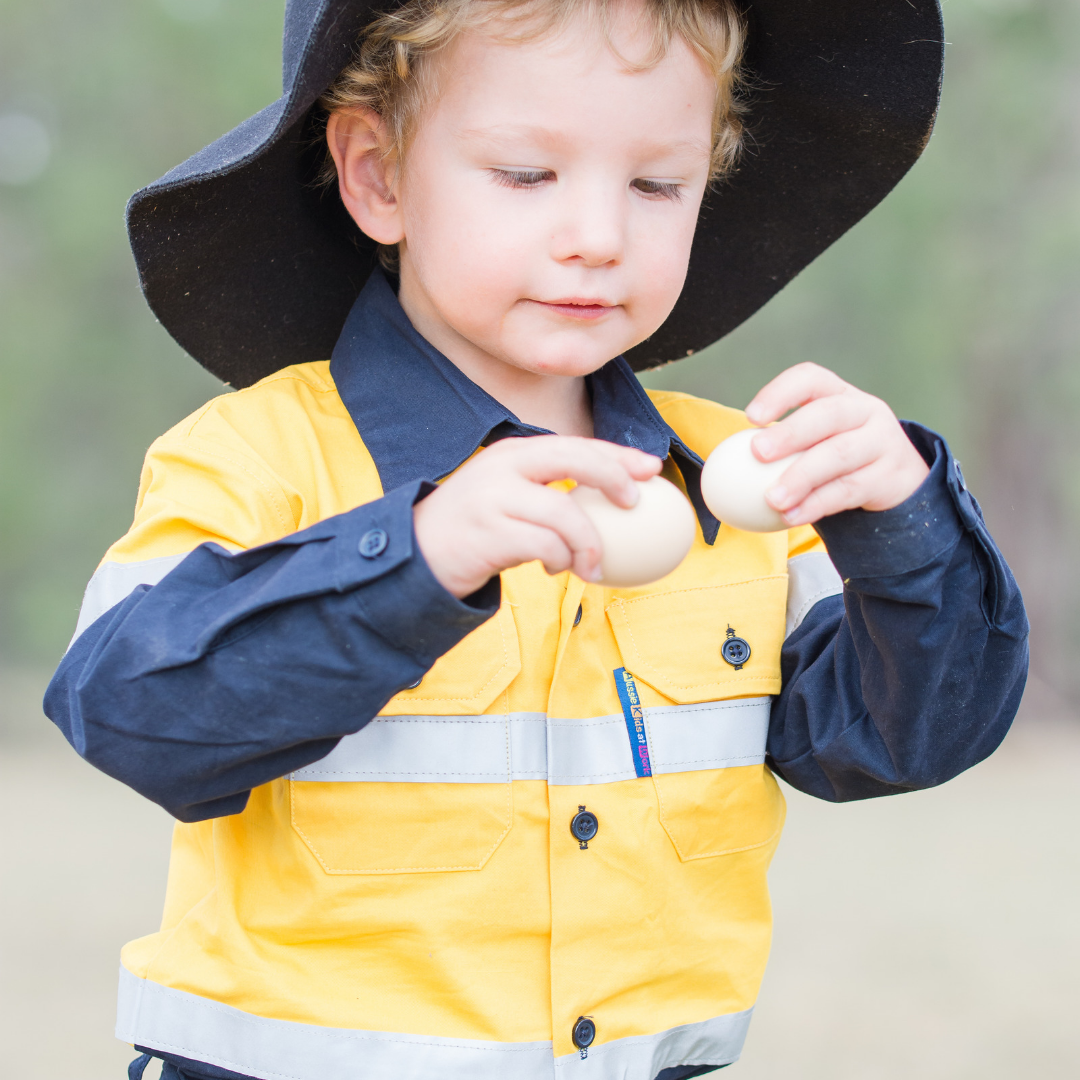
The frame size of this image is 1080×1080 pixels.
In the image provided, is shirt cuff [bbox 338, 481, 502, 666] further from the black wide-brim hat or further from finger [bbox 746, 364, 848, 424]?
the black wide-brim hat

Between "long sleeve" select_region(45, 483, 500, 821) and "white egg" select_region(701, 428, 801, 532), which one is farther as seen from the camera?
"white egg" select_region(701, 428, 801, 532)

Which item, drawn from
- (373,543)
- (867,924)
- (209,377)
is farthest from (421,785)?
(209,377)

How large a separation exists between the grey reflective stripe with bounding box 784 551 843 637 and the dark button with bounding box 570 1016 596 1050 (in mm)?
394

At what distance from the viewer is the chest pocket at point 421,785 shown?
3.41ft

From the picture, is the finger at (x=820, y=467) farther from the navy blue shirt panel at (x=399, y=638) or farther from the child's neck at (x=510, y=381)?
the child's neck at (x=510, y=381)

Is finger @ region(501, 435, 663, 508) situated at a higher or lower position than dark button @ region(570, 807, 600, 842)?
higher

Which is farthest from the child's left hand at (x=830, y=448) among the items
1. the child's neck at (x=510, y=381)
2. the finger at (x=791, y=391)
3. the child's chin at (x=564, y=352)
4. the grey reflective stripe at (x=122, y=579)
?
the grey reflective stripe at (x=122, y=579)

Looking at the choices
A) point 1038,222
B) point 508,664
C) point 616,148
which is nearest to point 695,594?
point 508,664

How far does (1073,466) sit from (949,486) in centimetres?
454

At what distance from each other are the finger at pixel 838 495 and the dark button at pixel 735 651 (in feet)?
0.91

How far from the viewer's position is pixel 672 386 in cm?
478

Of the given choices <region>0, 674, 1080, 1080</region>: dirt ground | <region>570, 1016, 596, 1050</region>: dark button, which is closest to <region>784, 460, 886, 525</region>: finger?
<region>570, 1016, 596, 1050</region>: dark button

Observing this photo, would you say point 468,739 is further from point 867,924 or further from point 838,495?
point 867,924

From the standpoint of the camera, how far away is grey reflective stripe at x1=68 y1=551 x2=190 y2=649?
3.25 feet
